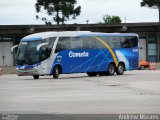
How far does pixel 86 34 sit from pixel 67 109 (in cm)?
2617

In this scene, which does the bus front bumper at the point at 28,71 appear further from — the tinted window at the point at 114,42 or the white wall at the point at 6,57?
the white wall at the point at 6,57

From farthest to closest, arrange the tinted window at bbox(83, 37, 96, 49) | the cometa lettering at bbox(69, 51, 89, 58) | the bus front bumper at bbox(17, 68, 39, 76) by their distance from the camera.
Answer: the tinted window at bbox(83, 37, 96, 49) → the cometa lettering at bbox(69, 51, 89, 58) → the bus front bumper at bbox(17, 68, 39, 76)

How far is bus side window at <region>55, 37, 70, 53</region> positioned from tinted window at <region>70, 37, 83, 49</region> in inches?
18.8

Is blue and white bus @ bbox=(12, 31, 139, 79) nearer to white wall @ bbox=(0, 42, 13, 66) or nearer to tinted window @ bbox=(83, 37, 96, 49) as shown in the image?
tinted window @ bbox=(83, 37, 96, 49)

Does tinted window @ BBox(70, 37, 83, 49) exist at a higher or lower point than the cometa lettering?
higher

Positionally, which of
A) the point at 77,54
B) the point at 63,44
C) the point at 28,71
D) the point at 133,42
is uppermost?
the point at 63,44

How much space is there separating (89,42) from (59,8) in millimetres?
59460

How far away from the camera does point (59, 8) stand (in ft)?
336

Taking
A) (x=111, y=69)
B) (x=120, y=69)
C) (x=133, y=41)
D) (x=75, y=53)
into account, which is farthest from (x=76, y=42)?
(x=133, y=41)

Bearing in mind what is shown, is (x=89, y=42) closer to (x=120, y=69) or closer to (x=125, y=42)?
(x=120, y=69)

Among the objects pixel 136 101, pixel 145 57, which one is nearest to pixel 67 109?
pixel 136 101

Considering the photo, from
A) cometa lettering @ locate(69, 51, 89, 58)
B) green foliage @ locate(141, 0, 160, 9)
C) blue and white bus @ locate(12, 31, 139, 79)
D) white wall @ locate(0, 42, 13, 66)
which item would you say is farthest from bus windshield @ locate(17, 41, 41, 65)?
green foliage @ locate(141, 0, 160, 9)

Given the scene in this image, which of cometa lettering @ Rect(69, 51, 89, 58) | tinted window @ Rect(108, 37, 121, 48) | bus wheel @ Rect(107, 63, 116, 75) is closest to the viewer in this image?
cometa lettering @ Rect(69, 51, 89, 58)

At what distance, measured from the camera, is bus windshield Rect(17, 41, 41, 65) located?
134 feet
